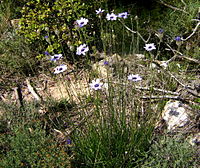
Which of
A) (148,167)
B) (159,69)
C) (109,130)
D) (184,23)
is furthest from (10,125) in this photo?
(184,23)

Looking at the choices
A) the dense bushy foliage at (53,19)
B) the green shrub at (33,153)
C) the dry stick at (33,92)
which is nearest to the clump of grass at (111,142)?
the green shrub at (33,153)

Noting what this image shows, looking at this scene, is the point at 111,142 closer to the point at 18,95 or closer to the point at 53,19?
the point at 18,95

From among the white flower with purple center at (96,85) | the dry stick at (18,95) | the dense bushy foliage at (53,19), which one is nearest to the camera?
the white flower with purple center at (96,85)

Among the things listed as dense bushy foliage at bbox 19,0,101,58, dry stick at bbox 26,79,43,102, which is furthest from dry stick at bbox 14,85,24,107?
dense bushy foliage at bbox 19,0,101,58

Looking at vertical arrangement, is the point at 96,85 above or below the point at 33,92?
above

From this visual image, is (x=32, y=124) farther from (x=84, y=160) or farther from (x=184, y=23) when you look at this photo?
(x=184, y=23)

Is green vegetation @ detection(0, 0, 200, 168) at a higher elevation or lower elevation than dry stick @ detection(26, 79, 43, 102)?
higher

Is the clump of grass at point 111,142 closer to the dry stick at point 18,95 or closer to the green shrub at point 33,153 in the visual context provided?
the green shrub at point 33,153

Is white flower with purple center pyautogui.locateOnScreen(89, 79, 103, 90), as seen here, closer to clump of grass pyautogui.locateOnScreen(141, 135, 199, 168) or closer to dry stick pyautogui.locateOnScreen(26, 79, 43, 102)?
clump of grass pyautogui.locateOnScreen(141, 135, 199, 168)

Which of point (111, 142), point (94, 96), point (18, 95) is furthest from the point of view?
point (18, 95)

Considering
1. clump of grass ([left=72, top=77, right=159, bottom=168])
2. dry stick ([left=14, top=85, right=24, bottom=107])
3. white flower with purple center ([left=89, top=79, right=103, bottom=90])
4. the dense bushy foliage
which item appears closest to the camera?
white flower with purple center ([left=89, top=79, right=103, bottom=90])

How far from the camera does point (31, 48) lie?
13.9 ft

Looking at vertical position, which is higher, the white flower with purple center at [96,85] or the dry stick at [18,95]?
the white flower with purple center at [96,85]

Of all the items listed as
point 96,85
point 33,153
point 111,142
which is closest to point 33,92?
point 33,153
